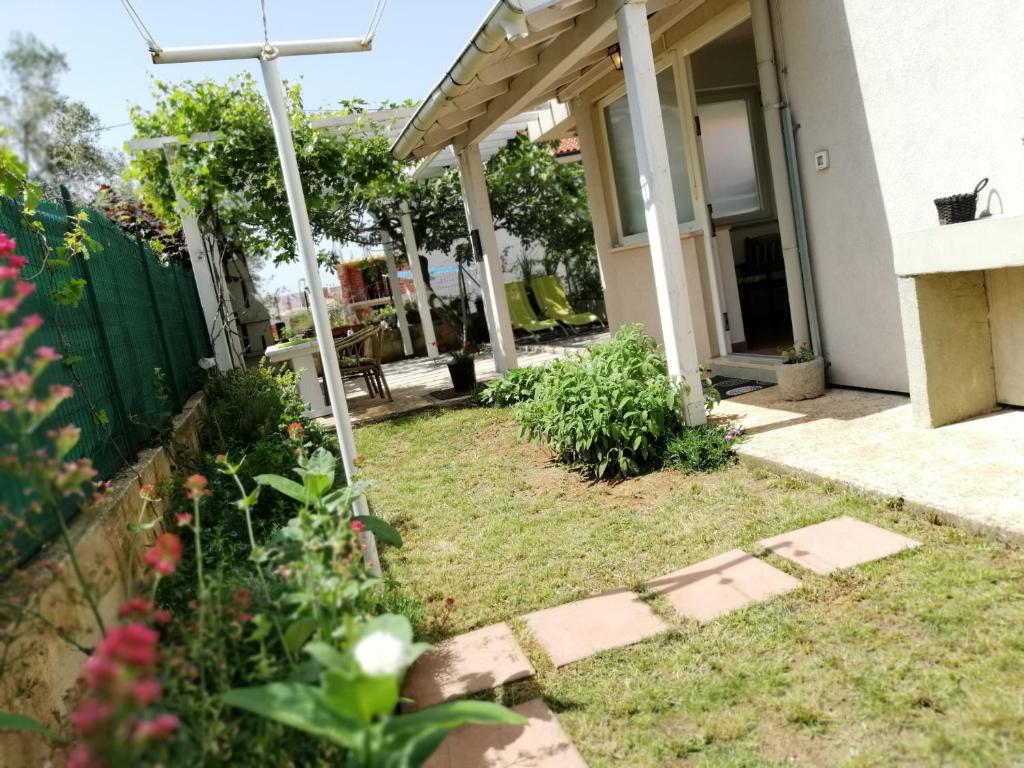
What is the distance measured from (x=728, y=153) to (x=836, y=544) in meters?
5.38

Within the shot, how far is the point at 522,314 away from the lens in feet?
43.7

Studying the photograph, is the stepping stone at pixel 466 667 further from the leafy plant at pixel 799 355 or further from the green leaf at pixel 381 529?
the leafy plant at pixel 799 355

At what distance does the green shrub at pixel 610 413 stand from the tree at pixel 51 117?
2354cm

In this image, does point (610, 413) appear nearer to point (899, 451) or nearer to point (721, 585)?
point (899, 451)

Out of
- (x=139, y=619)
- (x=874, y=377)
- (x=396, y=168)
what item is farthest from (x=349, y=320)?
(x=139, y=619)

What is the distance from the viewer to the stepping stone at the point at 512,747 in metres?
1.94

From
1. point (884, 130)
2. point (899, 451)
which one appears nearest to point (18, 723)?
point (899, 451)

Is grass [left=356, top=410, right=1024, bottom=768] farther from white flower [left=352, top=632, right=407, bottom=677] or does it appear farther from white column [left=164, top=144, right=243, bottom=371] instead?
white column [left=164, top=144, right=243, bottom=371]

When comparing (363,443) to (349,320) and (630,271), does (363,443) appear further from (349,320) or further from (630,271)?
(349,320)

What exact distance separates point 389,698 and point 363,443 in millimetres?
5408

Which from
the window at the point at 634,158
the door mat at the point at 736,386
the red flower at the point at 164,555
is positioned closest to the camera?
the red flower at the point at 164,555

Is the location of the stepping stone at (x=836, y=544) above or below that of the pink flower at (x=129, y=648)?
below

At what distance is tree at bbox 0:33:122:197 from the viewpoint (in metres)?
23.0

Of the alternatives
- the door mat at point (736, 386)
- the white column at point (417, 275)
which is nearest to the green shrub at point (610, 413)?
the door mat at point (736, 386)
